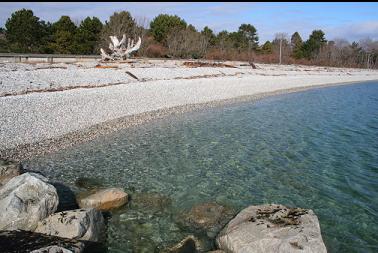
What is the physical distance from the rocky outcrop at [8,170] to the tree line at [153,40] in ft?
145

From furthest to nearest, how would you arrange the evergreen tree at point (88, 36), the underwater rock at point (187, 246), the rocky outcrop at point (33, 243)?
the evergreen tree at point (88, 36), the underwater rock at point (187, 246), the rocky outcrop at point (33, 243)

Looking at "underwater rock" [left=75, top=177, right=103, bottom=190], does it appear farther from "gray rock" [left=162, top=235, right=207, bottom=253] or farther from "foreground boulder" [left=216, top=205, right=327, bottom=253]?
"foreground boulder" [left=216, top=205, right=327, bottom=253]

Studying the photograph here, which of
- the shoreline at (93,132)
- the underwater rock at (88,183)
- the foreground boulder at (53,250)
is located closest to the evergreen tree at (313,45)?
the shoreline at (93,132)

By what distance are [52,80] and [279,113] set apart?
1497 cm

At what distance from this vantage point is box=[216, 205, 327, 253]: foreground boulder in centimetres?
595

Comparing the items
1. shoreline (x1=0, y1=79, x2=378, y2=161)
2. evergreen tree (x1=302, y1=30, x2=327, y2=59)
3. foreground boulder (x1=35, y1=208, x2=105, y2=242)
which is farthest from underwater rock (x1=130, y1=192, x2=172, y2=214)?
evergreen tree (x1=302, y1=30, x2=327, y2=59)

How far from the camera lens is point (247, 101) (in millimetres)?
28047

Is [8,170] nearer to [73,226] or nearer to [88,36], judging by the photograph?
[73,226]

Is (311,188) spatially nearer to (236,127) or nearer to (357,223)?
(357,223)

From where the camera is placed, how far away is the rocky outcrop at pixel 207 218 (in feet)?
25.6

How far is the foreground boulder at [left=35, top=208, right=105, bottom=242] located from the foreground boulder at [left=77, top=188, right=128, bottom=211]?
1.38m

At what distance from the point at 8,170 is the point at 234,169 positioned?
21.6 feet

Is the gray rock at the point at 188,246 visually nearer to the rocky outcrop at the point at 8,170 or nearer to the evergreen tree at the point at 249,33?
the rocky outcrop at the point at 8,170

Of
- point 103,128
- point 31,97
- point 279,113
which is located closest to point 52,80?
point 31,97
